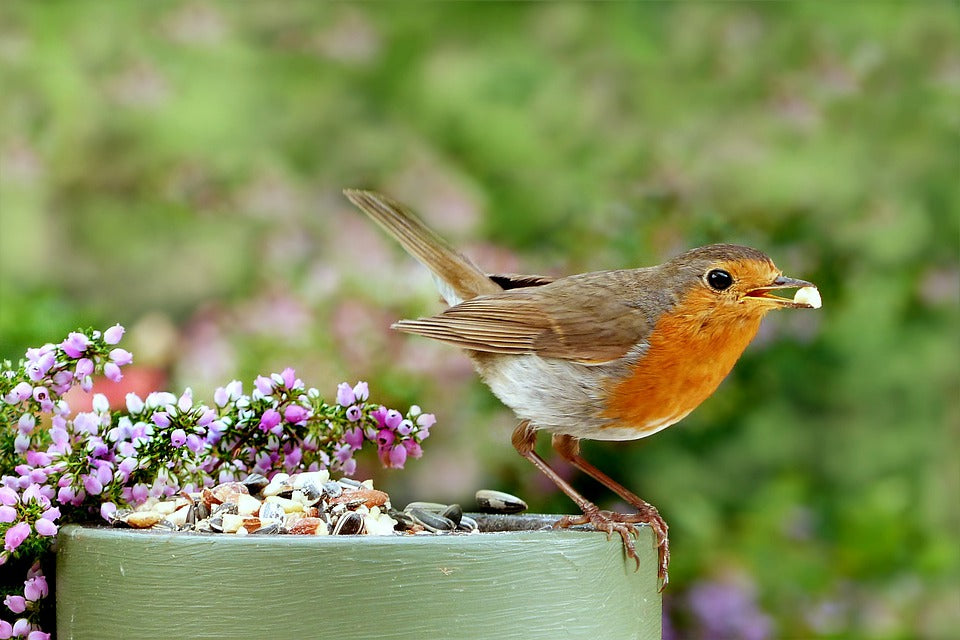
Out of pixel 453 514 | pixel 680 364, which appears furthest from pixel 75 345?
pixel 680 364

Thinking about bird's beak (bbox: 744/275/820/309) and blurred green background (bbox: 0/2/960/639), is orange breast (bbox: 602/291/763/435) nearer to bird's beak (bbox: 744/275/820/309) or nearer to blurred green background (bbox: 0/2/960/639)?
bird's beak (bbox: 744/275/820/309)

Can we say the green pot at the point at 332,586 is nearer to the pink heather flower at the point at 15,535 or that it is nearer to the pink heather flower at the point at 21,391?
the pink heather flower at the point at 15,535

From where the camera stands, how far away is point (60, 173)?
477cm

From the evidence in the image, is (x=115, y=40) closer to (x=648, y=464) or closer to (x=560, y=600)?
(x=648, y=464)

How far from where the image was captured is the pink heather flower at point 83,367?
1950 millimetres

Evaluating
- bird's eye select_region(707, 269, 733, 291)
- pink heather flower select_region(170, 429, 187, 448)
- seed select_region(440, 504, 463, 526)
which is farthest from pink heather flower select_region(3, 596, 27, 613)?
bird's eye select_region(707, 269, 733, 291)

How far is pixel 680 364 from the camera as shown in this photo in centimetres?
243

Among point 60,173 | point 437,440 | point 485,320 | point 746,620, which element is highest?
point 60,173

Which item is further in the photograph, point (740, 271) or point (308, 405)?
point (740, 271)

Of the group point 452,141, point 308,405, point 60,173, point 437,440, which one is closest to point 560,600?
point 308,405

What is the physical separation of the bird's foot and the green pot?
131 millimetres

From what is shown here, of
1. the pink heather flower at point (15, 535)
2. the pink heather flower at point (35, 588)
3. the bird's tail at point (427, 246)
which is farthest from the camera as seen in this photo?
the bird's tail at point (427, 246)

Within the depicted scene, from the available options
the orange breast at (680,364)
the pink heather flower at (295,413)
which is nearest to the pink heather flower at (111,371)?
the pink heather flower at (295,413)

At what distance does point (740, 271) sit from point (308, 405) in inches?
37.0
